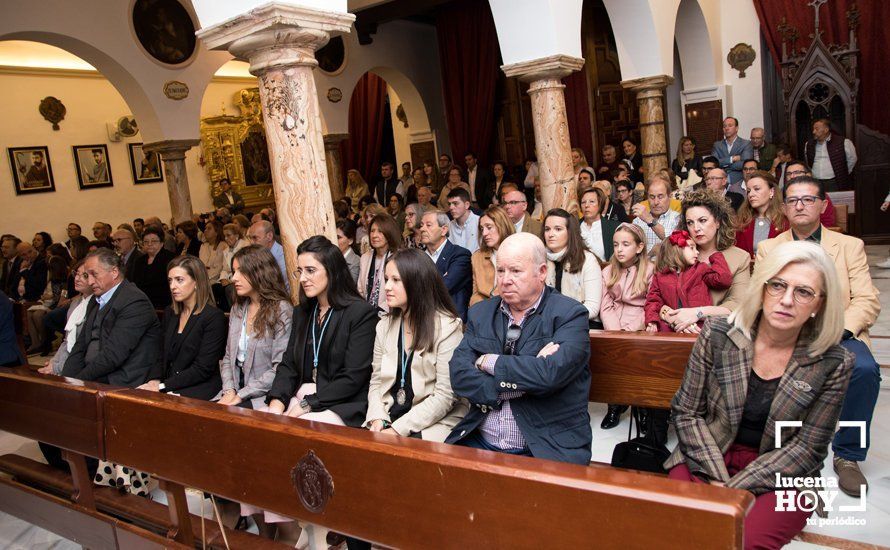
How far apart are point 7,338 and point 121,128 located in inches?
389

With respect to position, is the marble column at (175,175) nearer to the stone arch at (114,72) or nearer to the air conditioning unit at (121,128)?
the stone arch at (114,72)

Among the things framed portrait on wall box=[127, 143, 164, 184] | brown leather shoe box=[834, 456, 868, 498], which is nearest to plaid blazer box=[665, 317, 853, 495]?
brown leather shoe box=[834, 456, 868, 498]

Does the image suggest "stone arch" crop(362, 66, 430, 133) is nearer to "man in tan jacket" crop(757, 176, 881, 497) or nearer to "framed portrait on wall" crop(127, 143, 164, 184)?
"framed portrait on wall" crop(127, 143, 164, 184)

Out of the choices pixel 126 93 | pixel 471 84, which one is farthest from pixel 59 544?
pixel 471 84

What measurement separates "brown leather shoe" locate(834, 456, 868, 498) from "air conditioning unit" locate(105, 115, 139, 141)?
520 inches

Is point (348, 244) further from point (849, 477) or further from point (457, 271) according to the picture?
Result: point (849, 477)

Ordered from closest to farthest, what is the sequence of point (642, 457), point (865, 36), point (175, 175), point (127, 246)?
point (642, 457), point (127, 246), point (175, 175), point (865, 36)

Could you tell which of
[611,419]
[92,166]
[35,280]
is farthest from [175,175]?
[611,419]

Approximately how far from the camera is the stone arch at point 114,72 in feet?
26.6

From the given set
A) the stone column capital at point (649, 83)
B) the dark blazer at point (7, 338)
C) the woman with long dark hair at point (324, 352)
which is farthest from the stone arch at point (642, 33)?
the dark blazer at point (7, 338)

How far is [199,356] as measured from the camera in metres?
3.67

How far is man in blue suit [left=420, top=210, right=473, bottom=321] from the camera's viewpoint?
4.62 meters

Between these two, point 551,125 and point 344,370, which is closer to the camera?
point 344,370

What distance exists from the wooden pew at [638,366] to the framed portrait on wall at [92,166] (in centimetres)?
1233
